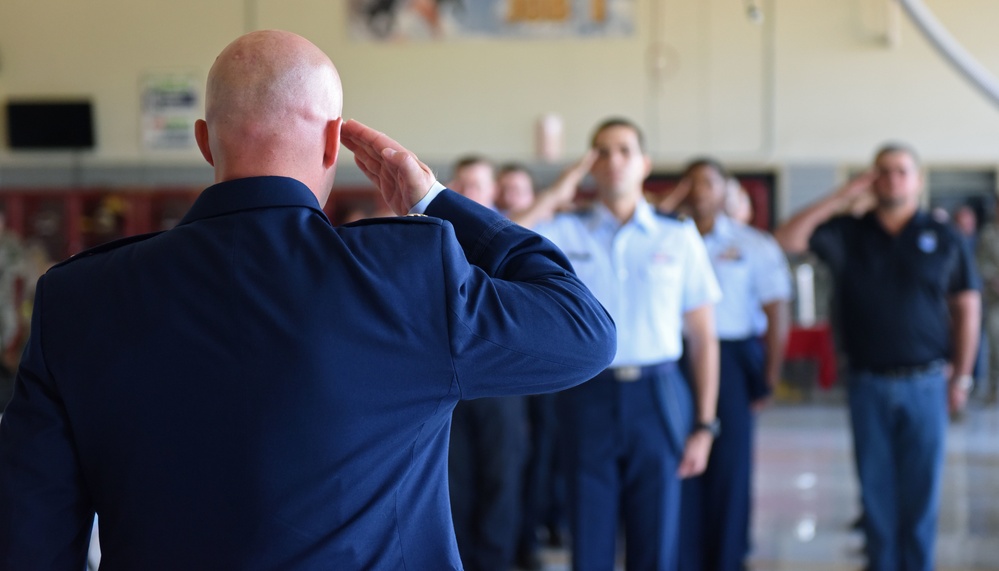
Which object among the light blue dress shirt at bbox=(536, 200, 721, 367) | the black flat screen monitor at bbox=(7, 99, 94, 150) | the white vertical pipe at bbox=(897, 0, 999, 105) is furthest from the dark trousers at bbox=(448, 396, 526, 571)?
the black flat screen monitor at bbox=(7, 99, 94, 150)

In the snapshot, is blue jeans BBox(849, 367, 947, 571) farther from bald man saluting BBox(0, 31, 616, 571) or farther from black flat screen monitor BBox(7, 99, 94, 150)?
black flat screen monitor BBox(7, 99, 94, 150)

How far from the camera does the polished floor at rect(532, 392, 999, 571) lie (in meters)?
4.96

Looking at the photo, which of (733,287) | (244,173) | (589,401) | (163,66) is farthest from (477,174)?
(163,66)

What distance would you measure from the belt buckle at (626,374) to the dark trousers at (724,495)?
107 centimetres

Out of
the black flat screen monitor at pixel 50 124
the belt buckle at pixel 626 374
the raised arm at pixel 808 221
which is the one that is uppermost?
the black flat screen monitor at pixel 50 124

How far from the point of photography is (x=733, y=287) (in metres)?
4.87

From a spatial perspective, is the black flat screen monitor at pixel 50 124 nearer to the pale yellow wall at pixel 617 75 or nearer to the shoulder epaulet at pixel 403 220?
the pale yellow wall at pixel 617 75

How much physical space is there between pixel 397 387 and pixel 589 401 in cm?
231

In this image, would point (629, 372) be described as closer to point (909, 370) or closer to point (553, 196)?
point (553, 196)

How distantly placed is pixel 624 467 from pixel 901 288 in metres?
1.66

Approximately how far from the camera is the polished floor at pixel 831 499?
4961 mm

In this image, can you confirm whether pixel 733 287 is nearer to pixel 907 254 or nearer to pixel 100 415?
pixel 907 254

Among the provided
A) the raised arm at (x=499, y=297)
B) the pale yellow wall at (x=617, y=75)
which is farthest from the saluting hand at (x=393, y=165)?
the pale yellow wall at (x=617, y=75)

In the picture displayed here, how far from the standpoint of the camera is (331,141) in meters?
1.42
